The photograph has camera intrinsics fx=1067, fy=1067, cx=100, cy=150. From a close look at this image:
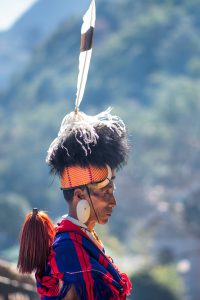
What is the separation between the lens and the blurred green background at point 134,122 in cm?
2866

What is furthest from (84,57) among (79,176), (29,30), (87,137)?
(29,30)

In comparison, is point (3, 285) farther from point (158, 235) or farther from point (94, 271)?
point (158, 235)

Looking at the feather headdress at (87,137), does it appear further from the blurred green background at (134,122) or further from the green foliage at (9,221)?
the green foliage at (9,221)

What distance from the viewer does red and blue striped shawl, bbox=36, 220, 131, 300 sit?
3.91 meters

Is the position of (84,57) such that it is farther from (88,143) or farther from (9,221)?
(9,221)

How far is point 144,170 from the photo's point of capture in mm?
57656

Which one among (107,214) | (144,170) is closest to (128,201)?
(144,170)

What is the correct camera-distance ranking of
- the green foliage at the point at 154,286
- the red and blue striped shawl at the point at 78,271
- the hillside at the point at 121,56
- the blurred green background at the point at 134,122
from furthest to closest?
the hillside at the point at 121,56
the blurred green background at the point at 134,122
the green foliage at the point at 154,286
the red and blue striped shawl at the point at 78,271

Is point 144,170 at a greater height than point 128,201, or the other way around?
point 144,170

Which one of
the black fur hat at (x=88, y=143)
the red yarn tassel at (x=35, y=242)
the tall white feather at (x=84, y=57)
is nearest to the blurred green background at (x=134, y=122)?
the black fur hat at (x=88, y=143)

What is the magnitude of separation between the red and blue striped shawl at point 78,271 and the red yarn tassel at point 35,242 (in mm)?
43

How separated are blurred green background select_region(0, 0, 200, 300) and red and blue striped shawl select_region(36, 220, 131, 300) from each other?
0.35 meters

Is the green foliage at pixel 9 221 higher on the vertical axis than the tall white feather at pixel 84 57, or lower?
higher

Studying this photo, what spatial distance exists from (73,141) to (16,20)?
159986 millimetres
